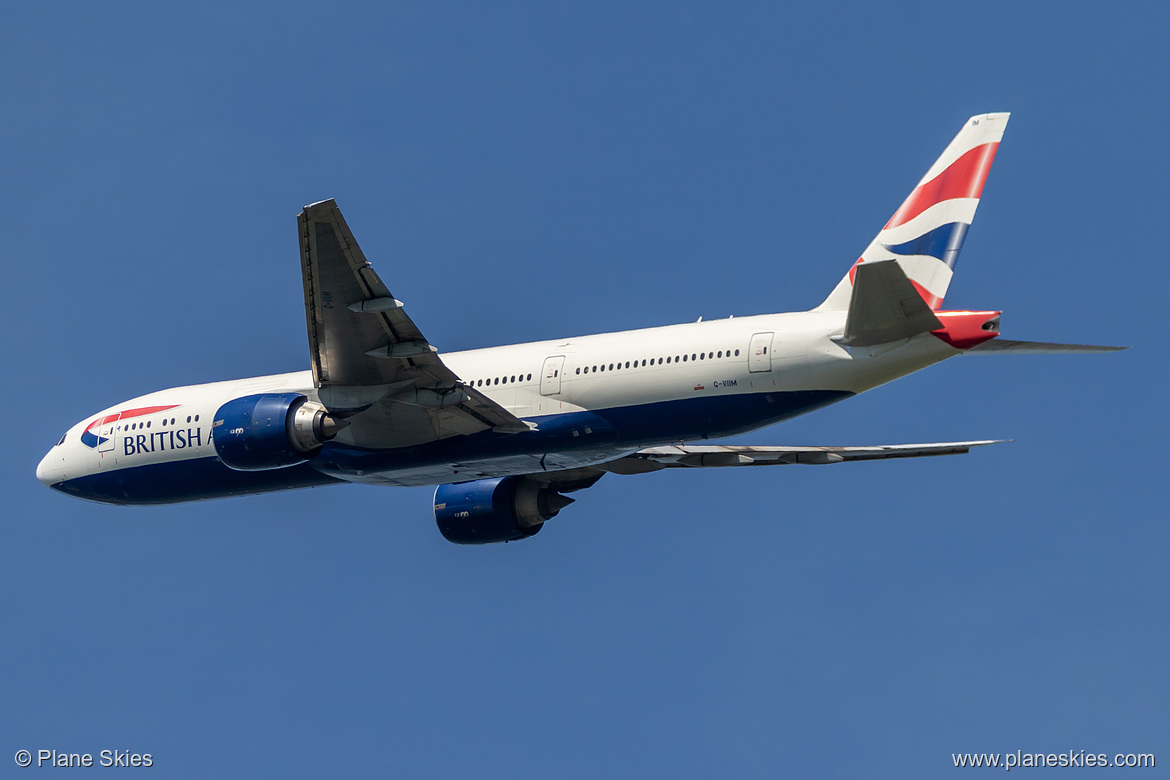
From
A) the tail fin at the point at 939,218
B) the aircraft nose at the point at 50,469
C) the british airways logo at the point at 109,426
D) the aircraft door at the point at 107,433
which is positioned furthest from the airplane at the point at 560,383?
the aircraft nose at the point at 50,469

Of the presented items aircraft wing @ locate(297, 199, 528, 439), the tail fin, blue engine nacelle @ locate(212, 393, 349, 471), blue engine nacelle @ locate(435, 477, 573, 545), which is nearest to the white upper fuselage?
aircraft wing @ locate(297, 199, 528, 439)

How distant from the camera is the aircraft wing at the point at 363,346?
1093 inches

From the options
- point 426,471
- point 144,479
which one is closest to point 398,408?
point 426,471

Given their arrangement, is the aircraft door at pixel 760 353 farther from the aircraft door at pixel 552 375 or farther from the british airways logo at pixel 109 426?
the british airways logo at pixel 109 426

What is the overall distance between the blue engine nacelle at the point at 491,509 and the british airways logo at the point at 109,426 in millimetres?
7197

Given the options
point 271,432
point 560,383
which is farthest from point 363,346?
point 560,383

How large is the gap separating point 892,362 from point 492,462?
9.03 metres

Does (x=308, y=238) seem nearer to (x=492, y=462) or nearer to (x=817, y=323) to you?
(x=492, y=462)

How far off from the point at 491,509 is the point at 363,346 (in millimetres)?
8113

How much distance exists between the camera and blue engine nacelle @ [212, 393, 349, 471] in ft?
102

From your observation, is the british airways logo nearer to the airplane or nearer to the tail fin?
the airplane

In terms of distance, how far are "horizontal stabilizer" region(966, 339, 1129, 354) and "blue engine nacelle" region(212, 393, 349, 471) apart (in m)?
13.2

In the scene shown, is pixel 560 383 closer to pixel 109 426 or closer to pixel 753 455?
pixel 753 455

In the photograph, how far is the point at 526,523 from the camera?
122ft
